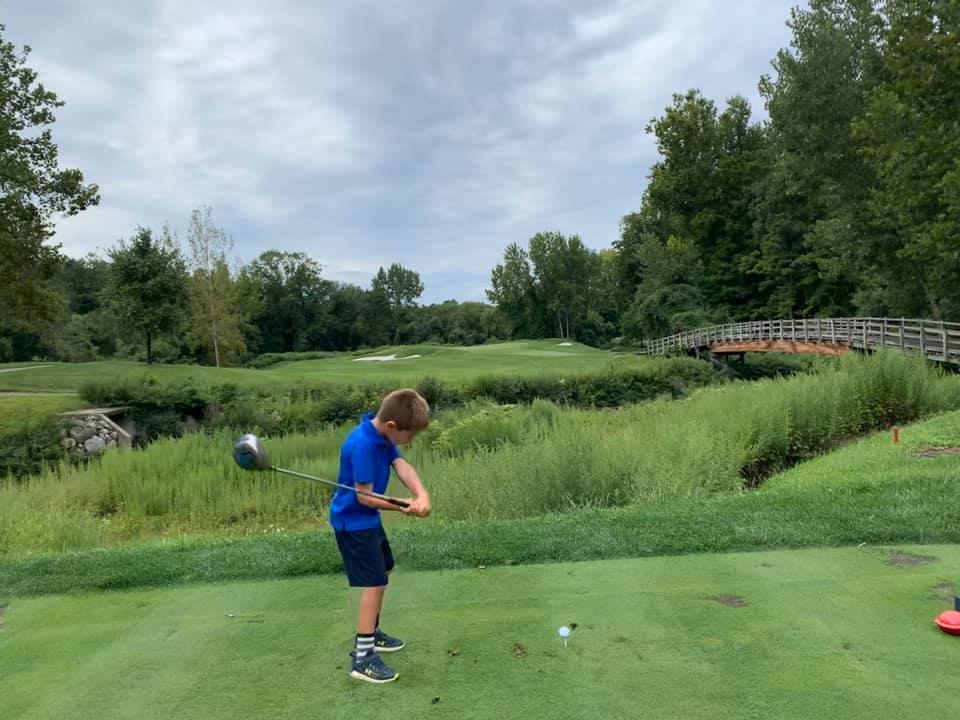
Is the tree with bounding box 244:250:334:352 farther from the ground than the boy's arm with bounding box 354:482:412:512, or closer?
farther from the ground

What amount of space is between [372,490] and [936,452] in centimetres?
909

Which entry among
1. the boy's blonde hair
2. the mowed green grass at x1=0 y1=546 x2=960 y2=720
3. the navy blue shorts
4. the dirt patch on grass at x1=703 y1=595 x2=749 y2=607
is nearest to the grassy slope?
the mowed green grass at x1=0 y1=546 x2=960 y2=720

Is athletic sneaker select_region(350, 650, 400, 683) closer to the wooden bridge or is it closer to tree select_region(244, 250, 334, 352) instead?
the wooden bridge

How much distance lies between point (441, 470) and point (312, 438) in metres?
6.35

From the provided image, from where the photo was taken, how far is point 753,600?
3.86 meters

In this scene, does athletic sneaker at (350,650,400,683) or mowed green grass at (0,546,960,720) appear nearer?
mowed green grass at (0,546,960,720)

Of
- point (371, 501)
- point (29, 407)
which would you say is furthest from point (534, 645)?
point (29, 407)

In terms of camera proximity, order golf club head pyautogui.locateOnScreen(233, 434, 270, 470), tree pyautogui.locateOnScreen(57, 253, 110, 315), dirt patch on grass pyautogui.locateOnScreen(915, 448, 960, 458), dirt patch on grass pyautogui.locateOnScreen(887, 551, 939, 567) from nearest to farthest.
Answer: golf club head pyautogui.locateOnScreen(233, 434, 270, 470) < dirt patch on grass pyautogui.locateOnScreen(887, 551, 939, 567) < dirt patch on grass pyautogui.locateOnScreen(915, 448, 960, 458) < tree pyautogui.locateOnScreen(57, 253, 110, 315)

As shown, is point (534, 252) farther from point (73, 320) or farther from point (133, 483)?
point (133, 483)

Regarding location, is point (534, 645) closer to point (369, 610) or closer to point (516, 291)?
point (369, 610)

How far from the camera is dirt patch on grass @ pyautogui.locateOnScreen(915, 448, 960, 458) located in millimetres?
9026

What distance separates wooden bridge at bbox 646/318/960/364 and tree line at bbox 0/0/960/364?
2.72m

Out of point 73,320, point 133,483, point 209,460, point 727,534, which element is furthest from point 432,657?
point 73,320

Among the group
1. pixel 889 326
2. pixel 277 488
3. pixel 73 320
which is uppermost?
pixel 73 320
